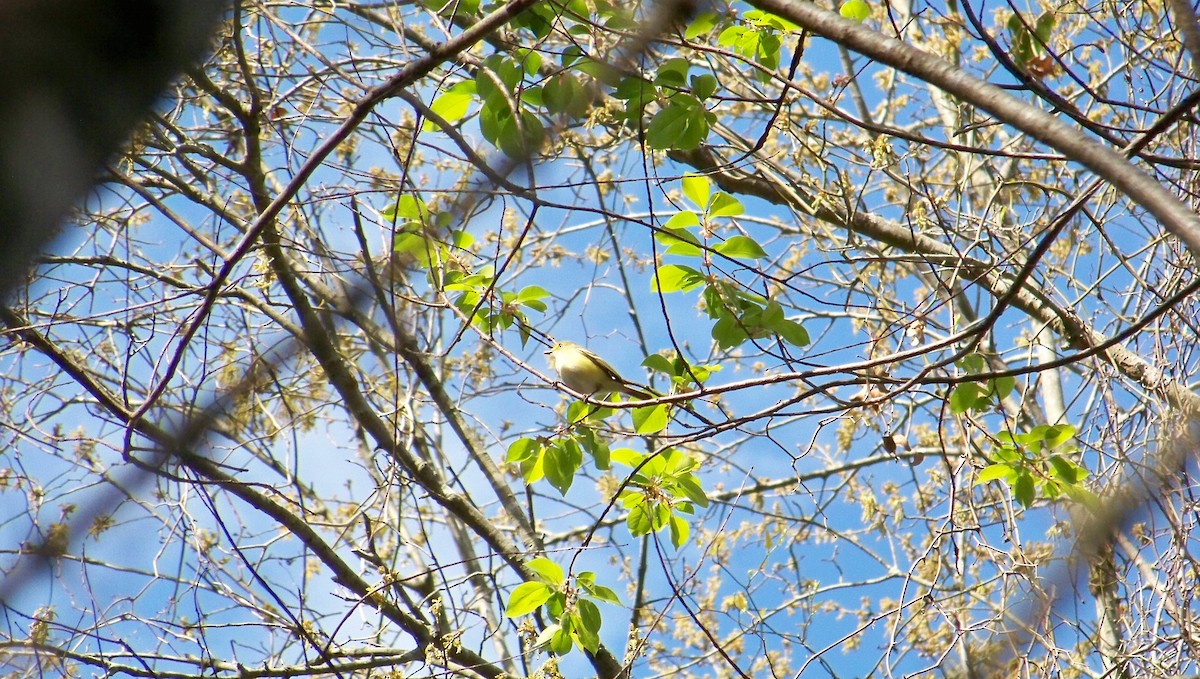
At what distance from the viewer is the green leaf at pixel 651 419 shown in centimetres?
318

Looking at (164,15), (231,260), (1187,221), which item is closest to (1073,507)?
(1187,221)

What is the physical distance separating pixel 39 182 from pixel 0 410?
456 cm

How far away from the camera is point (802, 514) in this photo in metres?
6.43

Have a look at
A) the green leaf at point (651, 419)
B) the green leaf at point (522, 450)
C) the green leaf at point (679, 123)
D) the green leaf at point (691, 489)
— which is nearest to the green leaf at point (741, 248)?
the green leaf at point (679, 123)

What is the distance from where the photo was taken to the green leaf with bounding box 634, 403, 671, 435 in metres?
3.18

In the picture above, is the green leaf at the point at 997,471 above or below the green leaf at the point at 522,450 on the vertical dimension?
below

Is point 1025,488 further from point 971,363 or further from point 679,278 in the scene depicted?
point 679,278

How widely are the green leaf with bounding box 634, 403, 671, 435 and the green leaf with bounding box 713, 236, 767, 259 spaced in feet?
1.79

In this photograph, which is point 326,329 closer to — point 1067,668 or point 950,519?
point 950,519

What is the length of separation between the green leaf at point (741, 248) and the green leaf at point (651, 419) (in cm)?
55

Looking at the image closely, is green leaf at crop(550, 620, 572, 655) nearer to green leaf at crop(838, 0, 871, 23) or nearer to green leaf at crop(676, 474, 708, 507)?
green leaf at crop(676, 474, 708, 507)

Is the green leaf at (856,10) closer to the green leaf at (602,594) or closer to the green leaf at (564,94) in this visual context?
the green leaf at (564,94)

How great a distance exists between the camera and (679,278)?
3092 millimetres

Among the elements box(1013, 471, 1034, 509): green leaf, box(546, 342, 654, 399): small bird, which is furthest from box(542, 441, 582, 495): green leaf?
box(1013, 471, 1034, 509): green leaf
